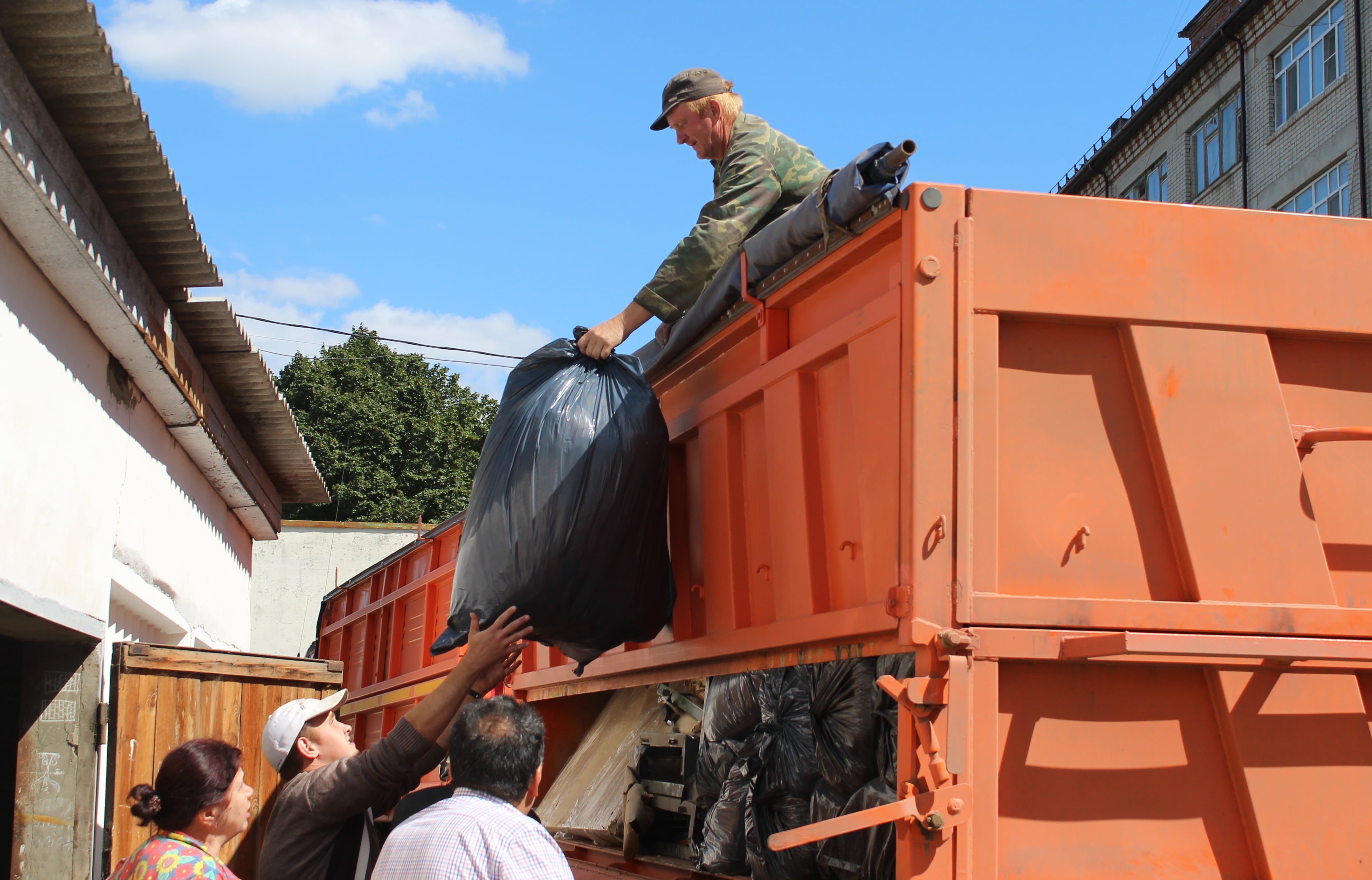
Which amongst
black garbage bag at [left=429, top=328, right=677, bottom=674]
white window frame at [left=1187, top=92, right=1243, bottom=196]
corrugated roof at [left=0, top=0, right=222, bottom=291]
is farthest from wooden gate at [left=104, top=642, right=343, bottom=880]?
white window frame at [left=1187, top=92, right=1243, bottom=196]

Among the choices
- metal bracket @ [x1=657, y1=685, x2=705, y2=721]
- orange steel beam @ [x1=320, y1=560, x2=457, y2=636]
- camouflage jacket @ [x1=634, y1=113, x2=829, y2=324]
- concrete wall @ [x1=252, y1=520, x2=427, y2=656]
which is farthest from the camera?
concrete wall @ [x1=252, y1=520, x2=427, y2=656]

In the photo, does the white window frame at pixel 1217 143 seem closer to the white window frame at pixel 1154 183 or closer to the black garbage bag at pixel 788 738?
the white window frame at pixel 1154 183

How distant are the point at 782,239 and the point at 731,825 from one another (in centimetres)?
166

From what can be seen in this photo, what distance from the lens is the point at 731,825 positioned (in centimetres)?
348

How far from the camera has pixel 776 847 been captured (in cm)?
255

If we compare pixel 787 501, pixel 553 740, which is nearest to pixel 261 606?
pixel 553 740

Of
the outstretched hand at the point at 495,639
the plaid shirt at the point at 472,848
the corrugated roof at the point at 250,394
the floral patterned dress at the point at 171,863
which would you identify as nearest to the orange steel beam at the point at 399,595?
the corrugated roof at the point at 250,394

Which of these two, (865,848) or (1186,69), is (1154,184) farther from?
(865,848)

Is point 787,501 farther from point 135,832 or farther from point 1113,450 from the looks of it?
point 135,832

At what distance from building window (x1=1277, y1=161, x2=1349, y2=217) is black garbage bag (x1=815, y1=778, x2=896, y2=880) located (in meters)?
19.5

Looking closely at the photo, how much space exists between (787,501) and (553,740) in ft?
8.05

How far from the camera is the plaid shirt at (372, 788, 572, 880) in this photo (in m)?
2.27

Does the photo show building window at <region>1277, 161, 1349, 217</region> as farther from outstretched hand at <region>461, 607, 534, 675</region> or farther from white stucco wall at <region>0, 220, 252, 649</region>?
outstretched hand at <region>461, 607, 534, 675</region>

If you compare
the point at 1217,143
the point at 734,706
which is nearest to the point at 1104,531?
the point at 734,706
